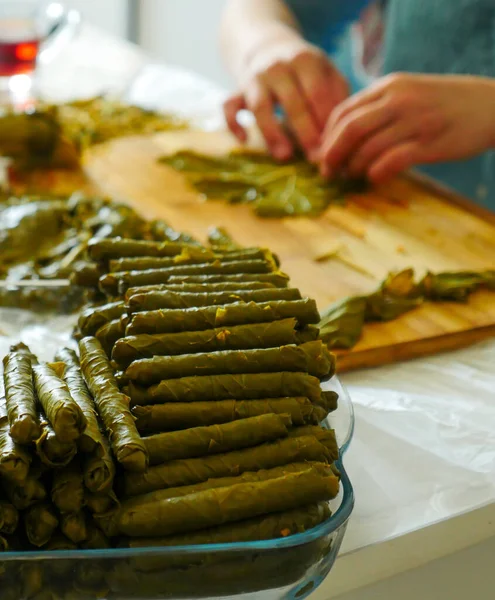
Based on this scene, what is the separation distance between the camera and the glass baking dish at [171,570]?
983 mm

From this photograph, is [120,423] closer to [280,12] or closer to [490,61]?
[490,61]

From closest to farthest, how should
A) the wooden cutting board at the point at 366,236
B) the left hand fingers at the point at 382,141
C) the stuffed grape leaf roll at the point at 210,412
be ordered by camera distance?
the stuffed grape leaf roll at the point at 210,412
the wooden cutting board at the point at 366,236
the left hand fingers at the point at 382,141

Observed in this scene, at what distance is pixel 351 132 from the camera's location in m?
2.84

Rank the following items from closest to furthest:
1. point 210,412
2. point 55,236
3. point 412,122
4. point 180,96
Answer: point 210,412
point 55,236
point 412,122
point 180,96

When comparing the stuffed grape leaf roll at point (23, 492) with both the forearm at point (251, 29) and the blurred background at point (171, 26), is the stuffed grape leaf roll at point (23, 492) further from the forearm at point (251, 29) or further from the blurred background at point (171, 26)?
the blurred background at point (171, 26)

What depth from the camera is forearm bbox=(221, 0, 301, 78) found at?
11.9ft

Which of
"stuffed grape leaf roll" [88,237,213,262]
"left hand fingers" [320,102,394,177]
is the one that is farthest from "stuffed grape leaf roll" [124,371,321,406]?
"left hand fingers" [320,102,394,177]

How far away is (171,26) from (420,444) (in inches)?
303

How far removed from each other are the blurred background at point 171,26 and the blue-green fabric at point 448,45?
4.19 meters

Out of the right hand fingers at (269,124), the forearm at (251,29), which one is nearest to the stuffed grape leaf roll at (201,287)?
the right hand fingers at (269,124)

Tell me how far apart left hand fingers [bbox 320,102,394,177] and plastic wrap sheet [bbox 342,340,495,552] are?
114cm

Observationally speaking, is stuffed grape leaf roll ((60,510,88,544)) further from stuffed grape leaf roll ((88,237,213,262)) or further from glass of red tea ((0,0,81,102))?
glass of red tea ((0,0,81,102))

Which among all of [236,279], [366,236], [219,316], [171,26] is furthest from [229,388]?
[171,26]

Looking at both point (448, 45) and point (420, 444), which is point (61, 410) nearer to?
point (420, 444)
